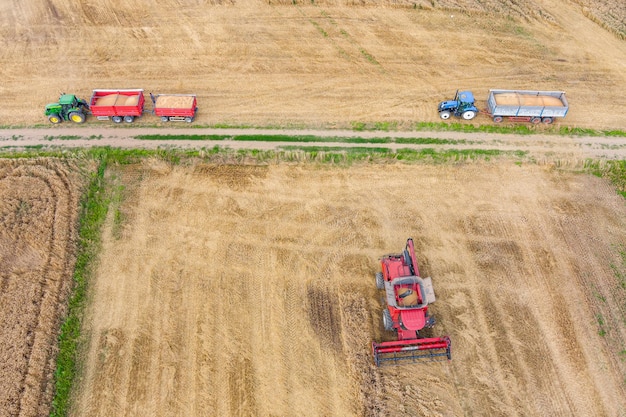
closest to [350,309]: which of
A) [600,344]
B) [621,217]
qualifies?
[600,344]

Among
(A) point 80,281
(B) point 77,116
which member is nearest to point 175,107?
(B) point 77,116

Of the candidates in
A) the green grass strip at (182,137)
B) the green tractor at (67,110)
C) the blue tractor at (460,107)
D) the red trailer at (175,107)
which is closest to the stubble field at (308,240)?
the blue tractor at (460,107)

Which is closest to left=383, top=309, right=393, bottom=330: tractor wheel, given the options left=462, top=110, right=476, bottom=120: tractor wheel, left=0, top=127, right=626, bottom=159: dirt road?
left=0, top=127, right=626, bottom=159: dirt road

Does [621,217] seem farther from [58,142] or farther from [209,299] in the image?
[58,142]

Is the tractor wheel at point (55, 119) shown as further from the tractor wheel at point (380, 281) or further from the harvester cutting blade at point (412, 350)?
the harvester cutting blade at point (412, 350)

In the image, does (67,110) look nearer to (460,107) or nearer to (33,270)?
(33,270)

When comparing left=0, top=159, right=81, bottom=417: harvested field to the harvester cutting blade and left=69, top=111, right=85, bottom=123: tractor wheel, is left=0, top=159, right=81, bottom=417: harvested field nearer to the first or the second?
left=69, top=111, right=85, bottom=123: tractor wheel
